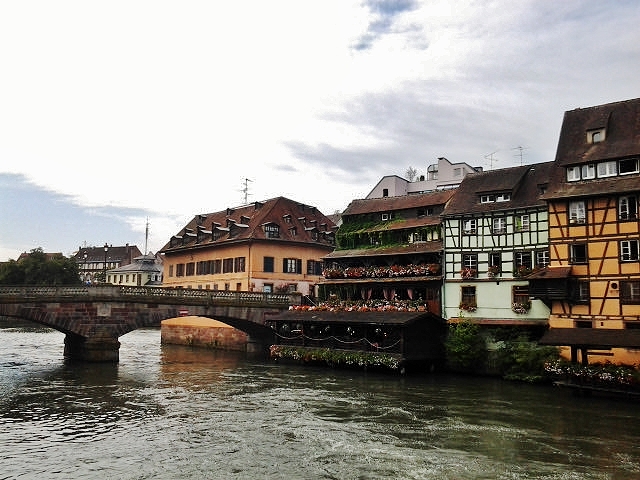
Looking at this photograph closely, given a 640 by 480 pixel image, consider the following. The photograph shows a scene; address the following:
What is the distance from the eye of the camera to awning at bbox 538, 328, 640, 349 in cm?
2839

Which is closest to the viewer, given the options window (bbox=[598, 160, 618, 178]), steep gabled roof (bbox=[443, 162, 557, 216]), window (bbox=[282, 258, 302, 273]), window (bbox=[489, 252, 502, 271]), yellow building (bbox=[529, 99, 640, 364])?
yellow building (bbox=[529, 99, 640, 364])

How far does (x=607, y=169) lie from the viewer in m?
34.7

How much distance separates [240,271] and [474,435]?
4155cm

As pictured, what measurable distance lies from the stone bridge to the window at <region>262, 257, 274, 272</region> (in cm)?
1020

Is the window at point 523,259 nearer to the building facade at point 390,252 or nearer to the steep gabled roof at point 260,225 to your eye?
the building facade at point 390,252

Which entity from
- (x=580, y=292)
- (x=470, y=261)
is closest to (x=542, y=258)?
(x=580, y=292)

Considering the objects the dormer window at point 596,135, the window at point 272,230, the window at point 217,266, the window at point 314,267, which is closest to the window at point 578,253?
the dormer window at point 596,135

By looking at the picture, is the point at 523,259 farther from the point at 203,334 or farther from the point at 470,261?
the point at 203,334

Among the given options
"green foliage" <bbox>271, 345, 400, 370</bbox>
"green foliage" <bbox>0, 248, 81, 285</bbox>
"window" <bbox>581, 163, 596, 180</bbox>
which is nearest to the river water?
"green foliage" <bbox>271, 345, 400, 370</bbox>

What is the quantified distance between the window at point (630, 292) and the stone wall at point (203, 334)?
34.3m

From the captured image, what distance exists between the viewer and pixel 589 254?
34.2 metres

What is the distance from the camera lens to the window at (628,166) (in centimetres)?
3384

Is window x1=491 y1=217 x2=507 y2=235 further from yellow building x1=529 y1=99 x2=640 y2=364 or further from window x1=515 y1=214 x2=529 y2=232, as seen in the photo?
yellow building x1=529 y1=99 x2=640 y2=364

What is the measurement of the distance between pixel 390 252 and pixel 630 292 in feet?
55.6
